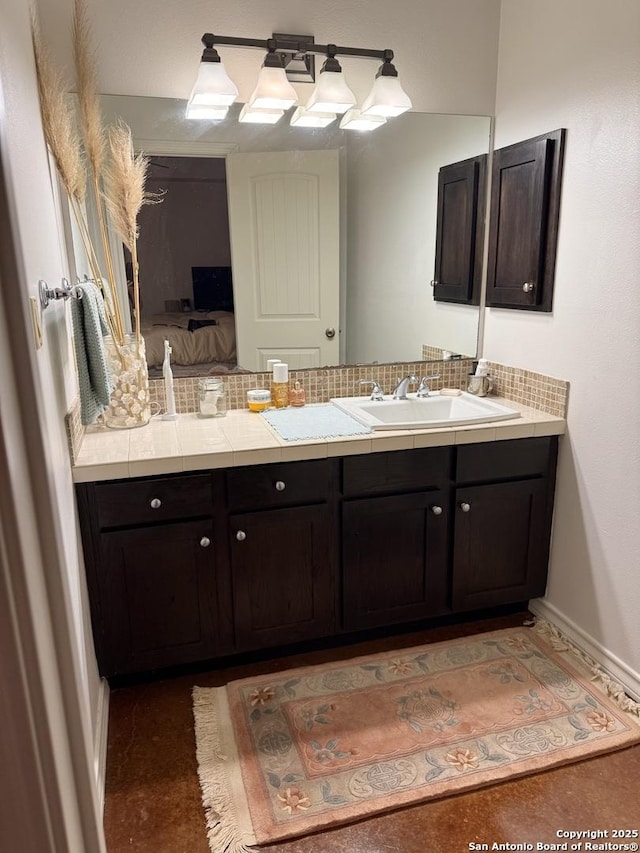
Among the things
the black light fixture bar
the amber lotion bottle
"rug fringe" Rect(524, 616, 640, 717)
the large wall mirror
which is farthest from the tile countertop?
the black light fixture bar

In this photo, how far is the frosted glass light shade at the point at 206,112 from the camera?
2098 millimetres

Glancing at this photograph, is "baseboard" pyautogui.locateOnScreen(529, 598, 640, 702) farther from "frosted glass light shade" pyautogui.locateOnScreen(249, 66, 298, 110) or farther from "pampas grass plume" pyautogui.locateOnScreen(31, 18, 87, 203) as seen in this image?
"pampas grass plume" pyautogui.locateOnScreen(31, 18, 87, 203)

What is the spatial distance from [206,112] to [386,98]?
653 mm

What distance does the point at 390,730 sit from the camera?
1.84m

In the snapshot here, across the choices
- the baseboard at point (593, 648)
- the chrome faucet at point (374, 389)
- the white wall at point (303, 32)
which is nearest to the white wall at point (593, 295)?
the baseboard at point (593, 648)

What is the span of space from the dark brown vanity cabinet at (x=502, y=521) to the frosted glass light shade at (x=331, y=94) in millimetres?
1316

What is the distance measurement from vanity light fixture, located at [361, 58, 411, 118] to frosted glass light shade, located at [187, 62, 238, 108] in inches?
19.8

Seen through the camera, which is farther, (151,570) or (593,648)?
(593,648)

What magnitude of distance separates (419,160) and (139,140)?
3.63 feet

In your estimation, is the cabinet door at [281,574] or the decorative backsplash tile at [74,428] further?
the cabinet door at [281,574]

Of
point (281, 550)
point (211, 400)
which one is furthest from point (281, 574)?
point (211, 400)

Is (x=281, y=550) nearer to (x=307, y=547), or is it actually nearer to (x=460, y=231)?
(x=307, y=547)

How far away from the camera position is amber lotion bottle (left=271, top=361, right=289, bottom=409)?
2.35 metres

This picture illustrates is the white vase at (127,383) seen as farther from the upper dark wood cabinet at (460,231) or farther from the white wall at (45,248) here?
the upper dark wood cabinet at (460,231)
